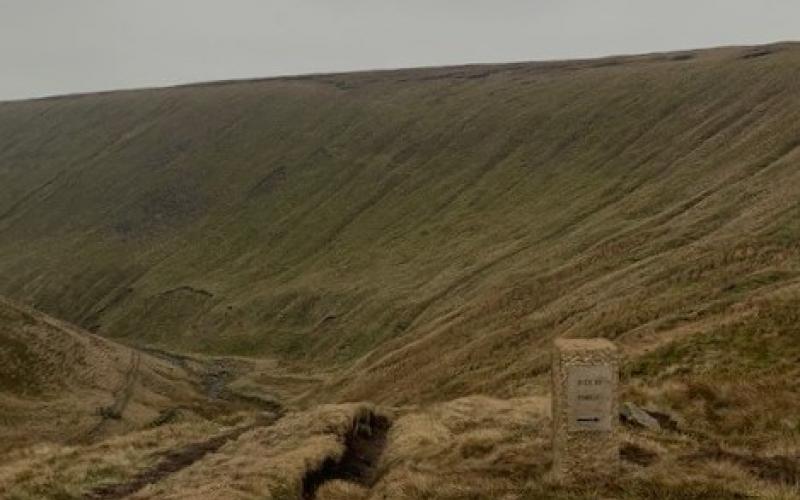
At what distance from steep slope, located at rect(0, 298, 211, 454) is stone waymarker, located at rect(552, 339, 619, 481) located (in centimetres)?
3328

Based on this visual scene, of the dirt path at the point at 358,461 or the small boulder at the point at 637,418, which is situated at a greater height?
the small boulder at the point at 637,418

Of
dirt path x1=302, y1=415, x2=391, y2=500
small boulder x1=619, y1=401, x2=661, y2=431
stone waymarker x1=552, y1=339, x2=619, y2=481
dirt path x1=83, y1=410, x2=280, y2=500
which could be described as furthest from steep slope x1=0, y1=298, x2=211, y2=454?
stone waymarker x1=552, y1=339, x2=619, y2=481

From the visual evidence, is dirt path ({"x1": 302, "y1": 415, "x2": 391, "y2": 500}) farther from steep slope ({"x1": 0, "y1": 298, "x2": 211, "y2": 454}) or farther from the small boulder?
steep slope ({"x1": 0, "y1": 298, "x2": 211, "y2": 454})

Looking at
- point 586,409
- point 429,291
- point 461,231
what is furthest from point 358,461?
point 461,231

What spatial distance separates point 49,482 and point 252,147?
16561 centimetres

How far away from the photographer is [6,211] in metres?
197

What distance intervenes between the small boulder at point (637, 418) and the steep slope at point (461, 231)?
309 inches

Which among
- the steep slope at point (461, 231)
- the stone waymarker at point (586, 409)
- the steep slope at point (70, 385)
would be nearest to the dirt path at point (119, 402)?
the steep slope at point (70, 385)

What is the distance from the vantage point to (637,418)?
23.8 m

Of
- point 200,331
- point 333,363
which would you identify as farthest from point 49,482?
point 200,331

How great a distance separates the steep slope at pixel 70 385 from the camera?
50.0 metres

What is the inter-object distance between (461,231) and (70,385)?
60499 millimetres

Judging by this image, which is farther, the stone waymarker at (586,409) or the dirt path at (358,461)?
the dirt path at (358,461)

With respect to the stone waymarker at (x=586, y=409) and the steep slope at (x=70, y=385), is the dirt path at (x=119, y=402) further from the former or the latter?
the stone waymarker at (x=586, y=409)
